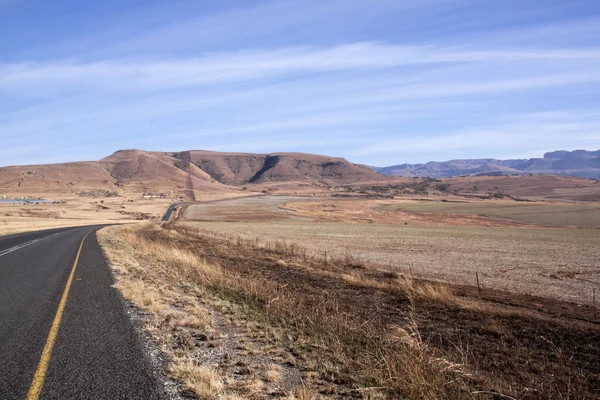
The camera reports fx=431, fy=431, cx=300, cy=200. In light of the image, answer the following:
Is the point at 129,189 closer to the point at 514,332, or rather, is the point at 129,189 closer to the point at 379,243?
the point at 379,243

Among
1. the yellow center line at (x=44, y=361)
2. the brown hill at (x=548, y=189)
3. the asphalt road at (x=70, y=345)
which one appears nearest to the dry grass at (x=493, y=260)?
the asphalt road at (x=70, y=345)

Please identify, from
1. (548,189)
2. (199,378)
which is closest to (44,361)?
(199,378)

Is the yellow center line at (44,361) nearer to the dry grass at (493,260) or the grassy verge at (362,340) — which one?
the grassy verge at (362,340)

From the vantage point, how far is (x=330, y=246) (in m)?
36.5

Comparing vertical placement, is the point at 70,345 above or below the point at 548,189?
above

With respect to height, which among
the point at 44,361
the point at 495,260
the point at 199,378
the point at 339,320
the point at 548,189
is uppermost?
the point at 44,361

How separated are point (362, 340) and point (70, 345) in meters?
5.40

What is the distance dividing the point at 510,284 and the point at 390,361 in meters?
14.7

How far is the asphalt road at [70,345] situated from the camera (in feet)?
18.6

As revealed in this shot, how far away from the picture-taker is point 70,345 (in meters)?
7.32

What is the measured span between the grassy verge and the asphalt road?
0.60m

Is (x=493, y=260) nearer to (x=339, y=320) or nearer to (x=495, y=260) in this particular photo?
(x=495, y=260)

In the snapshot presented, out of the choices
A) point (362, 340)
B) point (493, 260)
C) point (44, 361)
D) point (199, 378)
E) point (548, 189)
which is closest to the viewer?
point (199, 378)

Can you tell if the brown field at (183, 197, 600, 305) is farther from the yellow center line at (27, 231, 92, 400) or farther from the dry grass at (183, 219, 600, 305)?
the yellow center line at (27, 231, 92, 400)
